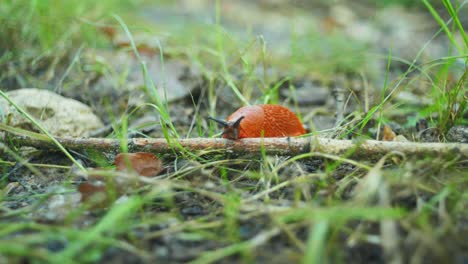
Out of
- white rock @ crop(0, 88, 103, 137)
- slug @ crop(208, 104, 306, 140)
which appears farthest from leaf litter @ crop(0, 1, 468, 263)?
white rock @ crop(0, 88, 103, 137)

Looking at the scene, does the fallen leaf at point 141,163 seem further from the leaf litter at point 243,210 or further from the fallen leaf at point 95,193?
the fallen leaf at point 95,193

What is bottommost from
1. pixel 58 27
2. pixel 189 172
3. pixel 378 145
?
pixel 189 172

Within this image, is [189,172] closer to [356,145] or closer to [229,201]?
[229,201]

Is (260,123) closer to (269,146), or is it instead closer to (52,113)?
(269,146)

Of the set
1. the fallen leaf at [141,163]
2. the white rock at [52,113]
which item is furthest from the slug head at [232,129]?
the white rock at [52,113]

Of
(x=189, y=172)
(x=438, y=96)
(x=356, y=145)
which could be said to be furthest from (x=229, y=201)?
(x=438, y=96)

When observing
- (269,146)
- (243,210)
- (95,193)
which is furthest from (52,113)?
(243,210)

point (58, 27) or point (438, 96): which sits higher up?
point (58, 27)
